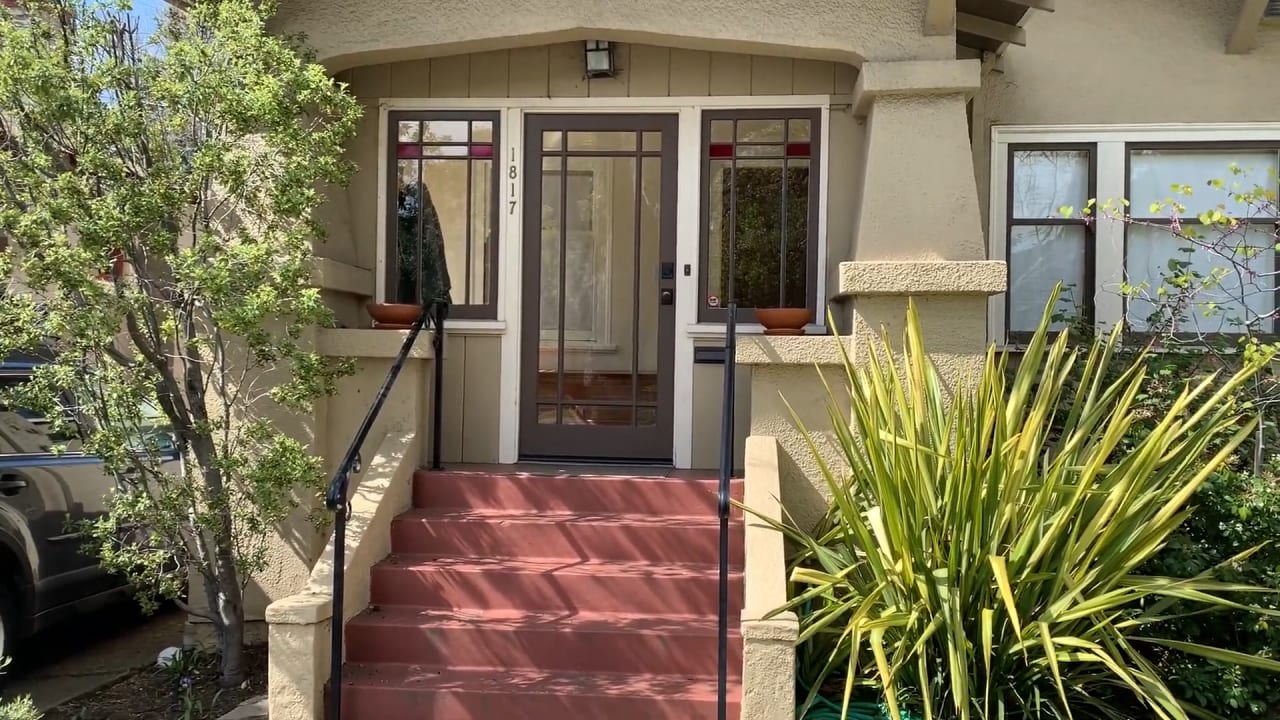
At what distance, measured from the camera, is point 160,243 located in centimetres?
418

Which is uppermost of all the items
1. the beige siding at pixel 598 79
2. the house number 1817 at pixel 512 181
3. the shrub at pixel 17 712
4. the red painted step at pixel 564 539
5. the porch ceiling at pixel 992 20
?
the porch ceiling at pixel 992 20

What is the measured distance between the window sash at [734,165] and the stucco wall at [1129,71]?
1041mm

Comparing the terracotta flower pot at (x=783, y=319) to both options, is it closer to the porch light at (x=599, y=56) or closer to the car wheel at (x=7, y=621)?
the porch light at (x=599, y=56)

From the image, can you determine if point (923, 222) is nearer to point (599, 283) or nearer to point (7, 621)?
point (599, 283)

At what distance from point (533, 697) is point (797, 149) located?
362 centimetres

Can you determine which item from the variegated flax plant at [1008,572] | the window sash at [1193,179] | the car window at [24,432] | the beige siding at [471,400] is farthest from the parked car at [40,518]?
the window sash at [1193,179]

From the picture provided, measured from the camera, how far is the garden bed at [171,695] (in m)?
4.37

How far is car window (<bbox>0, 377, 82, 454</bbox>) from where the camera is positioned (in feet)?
15.8

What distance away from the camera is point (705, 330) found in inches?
232

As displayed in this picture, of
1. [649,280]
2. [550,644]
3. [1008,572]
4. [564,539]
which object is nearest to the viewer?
[1008,572]

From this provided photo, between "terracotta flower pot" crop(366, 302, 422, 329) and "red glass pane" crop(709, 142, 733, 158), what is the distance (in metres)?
2.04

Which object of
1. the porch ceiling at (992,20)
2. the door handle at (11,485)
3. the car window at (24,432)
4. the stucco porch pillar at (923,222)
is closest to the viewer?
the door handle at (11,485)

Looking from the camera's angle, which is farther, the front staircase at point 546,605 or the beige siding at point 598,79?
the beige siding at point 598,79

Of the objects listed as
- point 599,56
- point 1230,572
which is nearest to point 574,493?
point 599,56
